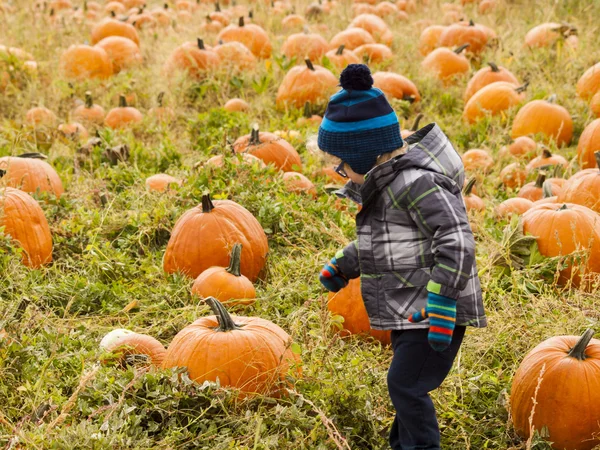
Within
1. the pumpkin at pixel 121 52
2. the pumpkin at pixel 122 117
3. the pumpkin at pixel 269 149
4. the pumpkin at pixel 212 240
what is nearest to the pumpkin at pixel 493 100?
the pumpkin at pixel 269 149

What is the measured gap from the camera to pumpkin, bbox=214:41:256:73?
9.41 meters

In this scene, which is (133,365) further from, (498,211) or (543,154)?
(543,154)

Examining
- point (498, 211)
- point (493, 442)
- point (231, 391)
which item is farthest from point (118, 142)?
point (493, 442)

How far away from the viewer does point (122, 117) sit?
26.8 feet

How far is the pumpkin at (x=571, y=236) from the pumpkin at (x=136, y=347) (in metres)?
2.59

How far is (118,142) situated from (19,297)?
3.04 meters

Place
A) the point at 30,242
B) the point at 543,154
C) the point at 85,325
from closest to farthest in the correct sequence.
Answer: the point at 85,325
the point at 30,242
the point at 543,154

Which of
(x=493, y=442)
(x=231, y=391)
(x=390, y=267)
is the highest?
(x=390, y=267)

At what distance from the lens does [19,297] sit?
454 cm

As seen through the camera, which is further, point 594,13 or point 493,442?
point 594,13

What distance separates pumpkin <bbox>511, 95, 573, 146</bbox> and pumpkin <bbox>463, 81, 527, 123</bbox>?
0.41m

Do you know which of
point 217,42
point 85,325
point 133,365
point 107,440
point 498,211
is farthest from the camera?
point 217,42

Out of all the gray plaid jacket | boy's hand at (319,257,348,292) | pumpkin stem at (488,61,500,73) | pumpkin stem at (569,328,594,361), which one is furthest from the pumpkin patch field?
the gray plaid jacket

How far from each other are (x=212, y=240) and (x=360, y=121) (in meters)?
2.15
